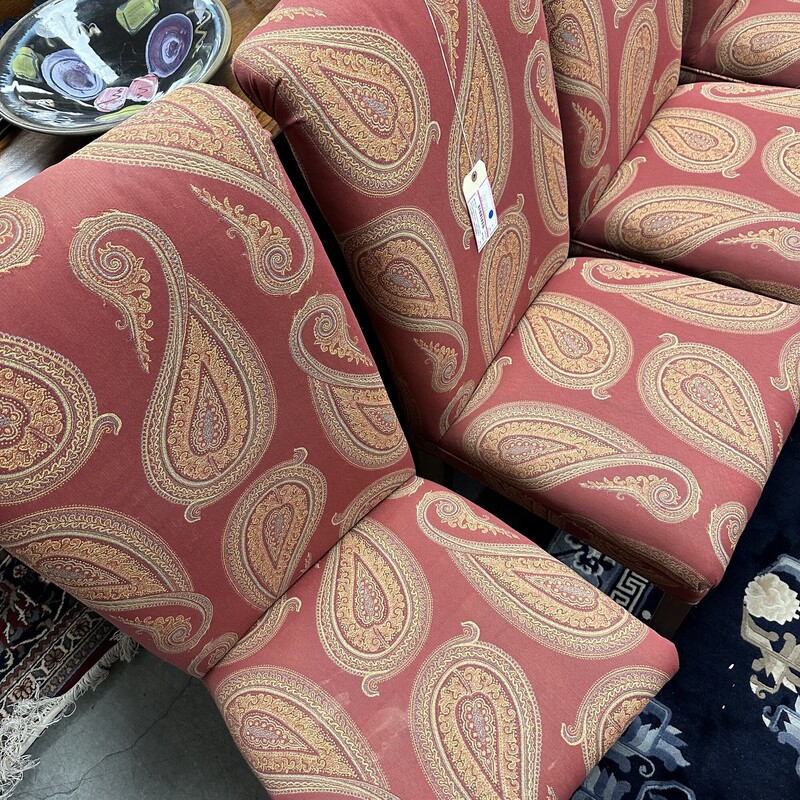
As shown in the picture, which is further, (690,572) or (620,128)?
(620,128)

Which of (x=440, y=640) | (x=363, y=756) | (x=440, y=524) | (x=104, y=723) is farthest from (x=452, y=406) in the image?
(x=104, y=723)

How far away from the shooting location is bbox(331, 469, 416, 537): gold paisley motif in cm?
72

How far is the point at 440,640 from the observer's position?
67cm

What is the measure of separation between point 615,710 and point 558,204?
612mm

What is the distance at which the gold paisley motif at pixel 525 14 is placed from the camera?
71 centimetres

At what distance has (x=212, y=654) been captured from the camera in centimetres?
67

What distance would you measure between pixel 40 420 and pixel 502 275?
0.55 m

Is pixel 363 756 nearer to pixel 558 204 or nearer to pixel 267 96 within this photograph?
pixel 267 96

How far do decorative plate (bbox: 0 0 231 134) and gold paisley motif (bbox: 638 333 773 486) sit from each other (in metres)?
0.63

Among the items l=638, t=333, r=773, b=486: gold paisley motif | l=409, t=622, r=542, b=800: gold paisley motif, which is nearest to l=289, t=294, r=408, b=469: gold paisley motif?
l=409, t=622, r=542, b=800: gold paisley motif

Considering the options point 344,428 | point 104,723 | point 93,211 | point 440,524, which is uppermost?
point 93,211

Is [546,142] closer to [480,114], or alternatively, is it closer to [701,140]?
[480,114]

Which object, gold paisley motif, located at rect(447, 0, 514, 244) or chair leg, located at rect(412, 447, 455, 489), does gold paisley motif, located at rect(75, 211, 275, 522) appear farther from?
chair leg, located at rect(412, 447, 455, 489)

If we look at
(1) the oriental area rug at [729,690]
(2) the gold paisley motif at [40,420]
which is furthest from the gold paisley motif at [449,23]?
(1) the oriental area rug at [729,690]
